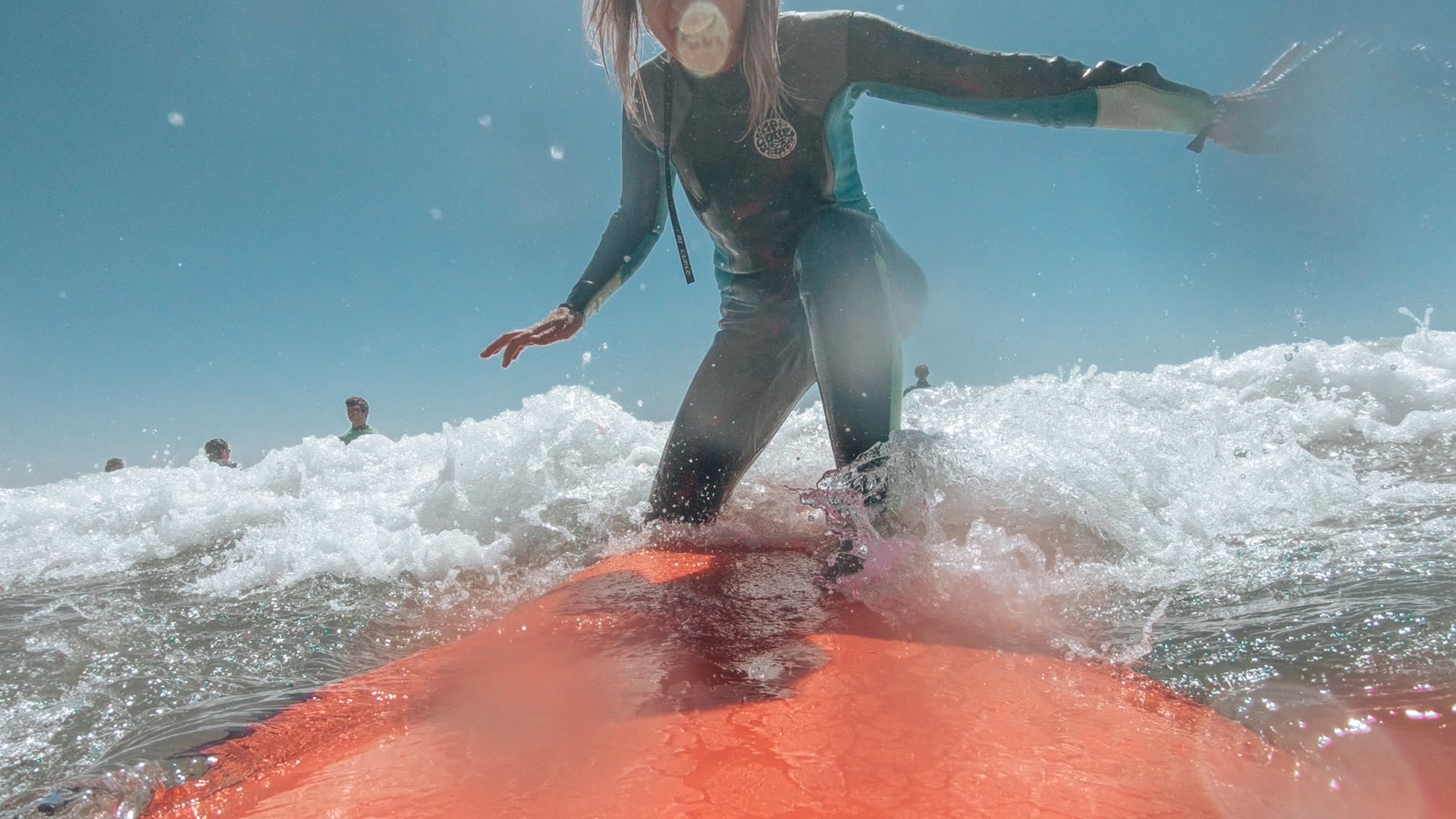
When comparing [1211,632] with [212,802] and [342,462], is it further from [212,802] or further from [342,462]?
[342,462]

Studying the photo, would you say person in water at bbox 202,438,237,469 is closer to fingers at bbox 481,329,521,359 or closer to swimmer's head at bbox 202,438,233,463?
swimmer's head at bbox 202,438,233,463

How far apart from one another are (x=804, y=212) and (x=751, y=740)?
5.67ft

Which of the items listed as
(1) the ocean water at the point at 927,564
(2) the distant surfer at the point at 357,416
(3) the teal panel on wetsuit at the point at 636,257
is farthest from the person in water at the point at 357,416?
(3) the teal panel on wetsuit at the point at 636,257

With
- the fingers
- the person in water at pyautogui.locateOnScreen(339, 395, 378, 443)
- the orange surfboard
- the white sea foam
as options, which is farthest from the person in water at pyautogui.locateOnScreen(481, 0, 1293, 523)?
the person in water at pyautogui.locateOnScreen(339, 395, 378, 443)

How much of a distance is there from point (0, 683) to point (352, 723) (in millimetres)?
1040

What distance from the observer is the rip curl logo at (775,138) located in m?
2.16

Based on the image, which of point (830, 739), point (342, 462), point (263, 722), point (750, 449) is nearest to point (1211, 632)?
point (830, 739)

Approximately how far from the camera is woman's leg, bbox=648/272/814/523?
248 cm

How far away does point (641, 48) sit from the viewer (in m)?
2.37

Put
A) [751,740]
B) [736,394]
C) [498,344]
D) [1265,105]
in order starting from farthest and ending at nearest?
[736,394]
[498,344]
[1265,105]
[751,740]

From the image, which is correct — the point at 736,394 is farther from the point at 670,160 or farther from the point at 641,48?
the point at 641,48

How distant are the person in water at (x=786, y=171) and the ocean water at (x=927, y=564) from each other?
33 cm

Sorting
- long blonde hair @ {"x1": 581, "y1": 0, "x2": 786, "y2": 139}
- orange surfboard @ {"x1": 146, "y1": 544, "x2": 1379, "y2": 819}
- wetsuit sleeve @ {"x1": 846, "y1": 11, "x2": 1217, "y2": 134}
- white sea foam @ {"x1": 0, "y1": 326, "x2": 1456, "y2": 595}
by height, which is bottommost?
orange surfboard @ {"x1": 146, "y1": 544, "x2": 1379, "y2": 819}

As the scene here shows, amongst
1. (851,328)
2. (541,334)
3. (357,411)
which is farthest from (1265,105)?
(357,411)
